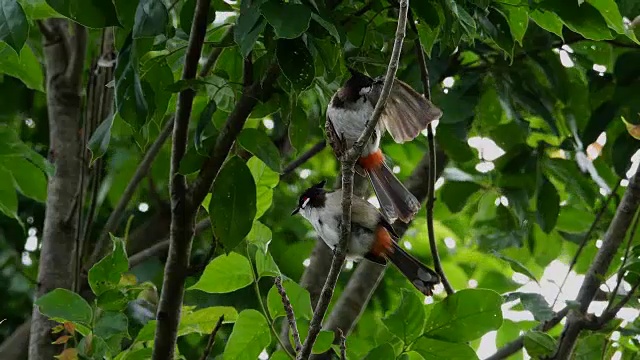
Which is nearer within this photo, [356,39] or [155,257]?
[356,39]

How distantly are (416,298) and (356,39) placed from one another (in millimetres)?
669

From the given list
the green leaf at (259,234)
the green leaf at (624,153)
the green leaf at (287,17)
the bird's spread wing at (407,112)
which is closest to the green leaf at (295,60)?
the green leaf at (287,17)

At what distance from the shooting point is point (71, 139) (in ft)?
11.4

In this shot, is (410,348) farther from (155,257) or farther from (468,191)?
(155,257)

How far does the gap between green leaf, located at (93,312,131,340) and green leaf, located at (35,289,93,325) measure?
0.11 feet

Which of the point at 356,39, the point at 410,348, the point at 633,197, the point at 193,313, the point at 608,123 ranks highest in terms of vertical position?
the point at 608,123

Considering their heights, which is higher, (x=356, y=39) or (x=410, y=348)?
(x=356, y=39)

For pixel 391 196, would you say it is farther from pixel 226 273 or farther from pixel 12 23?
pixel 12 23

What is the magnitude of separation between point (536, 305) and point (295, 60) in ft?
3.28

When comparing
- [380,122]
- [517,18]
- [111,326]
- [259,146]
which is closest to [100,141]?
[259,146]

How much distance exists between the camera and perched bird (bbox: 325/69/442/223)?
2.30 meters

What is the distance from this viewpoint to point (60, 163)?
3443 mm

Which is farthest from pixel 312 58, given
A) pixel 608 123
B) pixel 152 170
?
pixel 152 170

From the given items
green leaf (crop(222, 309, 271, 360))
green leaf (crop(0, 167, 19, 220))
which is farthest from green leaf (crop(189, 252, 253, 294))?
green leaf (crop(0, 167, 19, 220))
